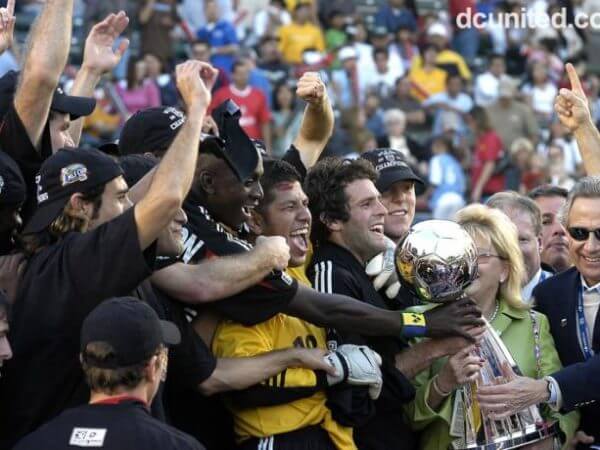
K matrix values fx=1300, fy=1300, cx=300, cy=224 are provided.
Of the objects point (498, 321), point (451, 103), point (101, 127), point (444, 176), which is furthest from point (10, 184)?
point (451, 103)

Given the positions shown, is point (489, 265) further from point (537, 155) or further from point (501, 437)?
point (537, 155)

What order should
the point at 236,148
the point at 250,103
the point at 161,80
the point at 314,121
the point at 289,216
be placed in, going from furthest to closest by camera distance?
the point at 161,80 < the point at 250,103 < the point at 314,121 < the point at 289,216 < the point at 236,148

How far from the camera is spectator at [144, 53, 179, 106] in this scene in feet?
54.7

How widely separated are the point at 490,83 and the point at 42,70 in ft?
48.1

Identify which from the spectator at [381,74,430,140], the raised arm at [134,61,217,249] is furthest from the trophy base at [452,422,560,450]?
the spectator at [381,74,430,140]

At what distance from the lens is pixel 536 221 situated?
720 centimetres

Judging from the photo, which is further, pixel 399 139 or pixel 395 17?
pixel 395 17

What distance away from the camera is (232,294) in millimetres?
5027

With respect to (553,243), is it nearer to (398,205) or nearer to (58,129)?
(398,205)

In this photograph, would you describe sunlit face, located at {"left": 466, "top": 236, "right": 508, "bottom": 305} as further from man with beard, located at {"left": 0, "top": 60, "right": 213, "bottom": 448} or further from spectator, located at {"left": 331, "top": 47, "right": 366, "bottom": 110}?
spectator, located at {"left": 331, "top": 47, "right": 366, "bottom": 110}

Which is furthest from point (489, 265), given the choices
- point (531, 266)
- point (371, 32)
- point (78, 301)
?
point (371, 32)

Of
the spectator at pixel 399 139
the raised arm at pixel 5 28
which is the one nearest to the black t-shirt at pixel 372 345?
the raised arm at pixel 5 28

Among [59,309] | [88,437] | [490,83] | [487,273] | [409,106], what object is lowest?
[490,83]

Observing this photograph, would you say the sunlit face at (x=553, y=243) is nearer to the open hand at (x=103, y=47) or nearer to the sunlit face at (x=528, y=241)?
the sunlit face at (x=528, y=241)
